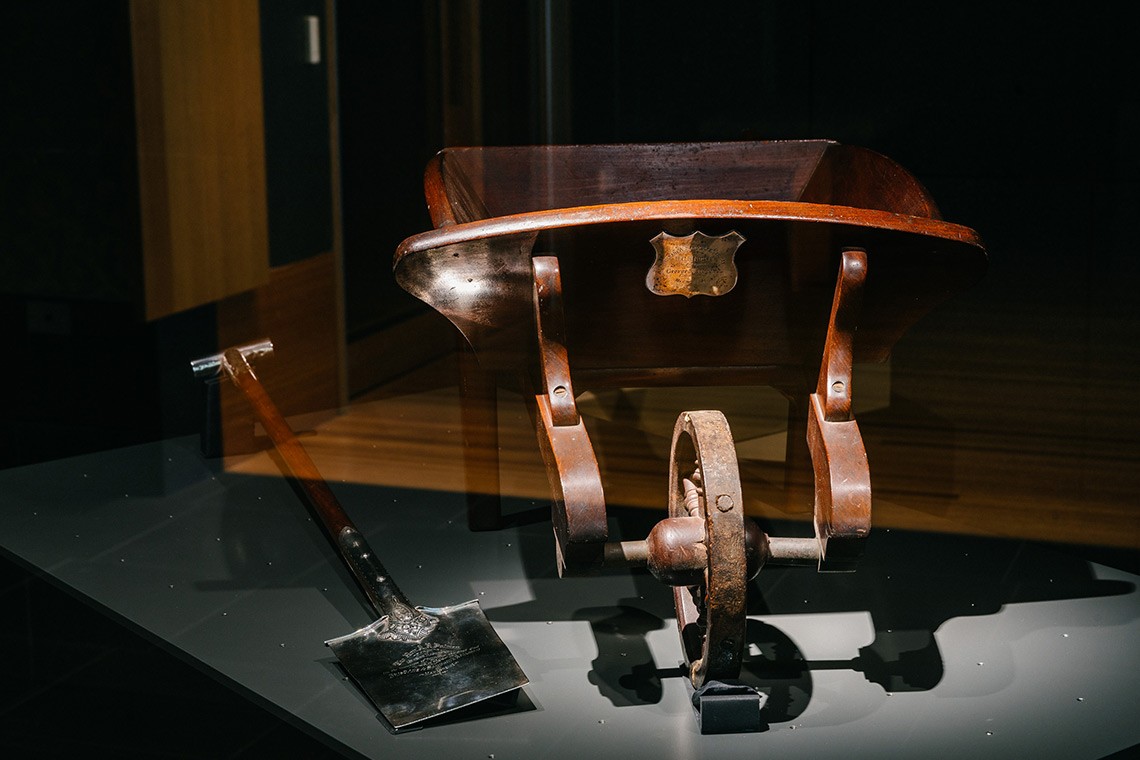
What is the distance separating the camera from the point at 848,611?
7.30 feet

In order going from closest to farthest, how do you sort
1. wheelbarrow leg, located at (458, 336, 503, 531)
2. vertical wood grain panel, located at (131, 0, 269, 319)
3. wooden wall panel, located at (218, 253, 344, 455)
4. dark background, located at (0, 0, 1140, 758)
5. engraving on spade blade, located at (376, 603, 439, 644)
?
engraving on spade blade, located at (376, 603, 439, 644) → dark background, located at (0, 0, 1140, 758) → wheelbarrow leg, located at (458, 336, 503, 531) → vertical wood grain panel, located at (131, 0, 269, 319) → wooden wall panel, located at (218, 253, 344, 455)

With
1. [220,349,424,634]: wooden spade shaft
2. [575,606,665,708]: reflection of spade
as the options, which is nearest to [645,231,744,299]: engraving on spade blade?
[575,606,665,708]: reflection of spade

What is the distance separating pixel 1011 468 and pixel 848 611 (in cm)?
82

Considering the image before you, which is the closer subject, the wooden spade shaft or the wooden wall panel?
the wooden spade shaft

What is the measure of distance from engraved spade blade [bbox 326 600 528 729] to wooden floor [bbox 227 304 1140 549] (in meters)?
0.55

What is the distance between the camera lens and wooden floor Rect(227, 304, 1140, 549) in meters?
2.68

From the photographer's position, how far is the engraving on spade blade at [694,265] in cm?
189

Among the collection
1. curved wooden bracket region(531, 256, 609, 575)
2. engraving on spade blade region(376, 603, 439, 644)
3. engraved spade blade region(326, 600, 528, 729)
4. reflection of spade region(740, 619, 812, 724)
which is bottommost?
reflection of spade region(740, 619, 812, 724)

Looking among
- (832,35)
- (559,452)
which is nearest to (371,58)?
(832,35)

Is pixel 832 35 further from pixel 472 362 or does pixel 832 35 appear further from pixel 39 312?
pixel 39 312

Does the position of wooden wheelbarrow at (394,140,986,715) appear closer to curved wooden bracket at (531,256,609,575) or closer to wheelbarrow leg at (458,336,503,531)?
curved wooden bracket at (531,256,609,575)

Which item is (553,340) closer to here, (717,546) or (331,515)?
(717,546)

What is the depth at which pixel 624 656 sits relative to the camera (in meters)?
2.06

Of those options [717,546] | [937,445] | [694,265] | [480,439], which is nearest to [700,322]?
[694,265]
